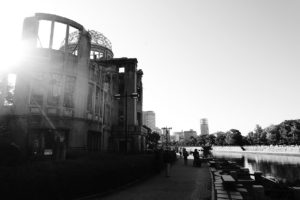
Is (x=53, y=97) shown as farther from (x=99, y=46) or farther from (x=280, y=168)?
(x=280, y=168)

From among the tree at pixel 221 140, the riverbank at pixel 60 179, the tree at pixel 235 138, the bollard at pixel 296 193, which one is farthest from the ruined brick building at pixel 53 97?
the tree at pixel 221 140

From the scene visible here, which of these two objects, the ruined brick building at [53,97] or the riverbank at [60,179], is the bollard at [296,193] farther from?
the ruined brick building at [53,97]

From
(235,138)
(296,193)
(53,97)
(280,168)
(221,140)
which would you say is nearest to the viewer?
(296,193)

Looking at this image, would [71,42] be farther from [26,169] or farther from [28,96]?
[26,169]

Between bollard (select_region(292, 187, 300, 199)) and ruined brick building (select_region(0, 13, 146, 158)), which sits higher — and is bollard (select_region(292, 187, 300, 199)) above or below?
below

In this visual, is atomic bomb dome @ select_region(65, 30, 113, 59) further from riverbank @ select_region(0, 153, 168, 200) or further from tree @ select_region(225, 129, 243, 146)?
tree @ select_region(225, 129, 243, 146)

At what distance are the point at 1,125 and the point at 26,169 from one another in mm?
18752

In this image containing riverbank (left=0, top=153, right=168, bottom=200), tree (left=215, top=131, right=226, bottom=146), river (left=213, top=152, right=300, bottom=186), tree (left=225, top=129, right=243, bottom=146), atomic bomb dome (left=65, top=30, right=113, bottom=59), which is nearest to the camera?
riverbank (left=0, top=153, right=168, bottom=200)

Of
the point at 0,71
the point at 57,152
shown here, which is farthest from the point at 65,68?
the point at 57,152

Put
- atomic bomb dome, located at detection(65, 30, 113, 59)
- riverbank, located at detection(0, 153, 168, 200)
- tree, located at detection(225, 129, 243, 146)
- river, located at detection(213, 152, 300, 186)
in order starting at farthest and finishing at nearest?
tree, located at detection(225, 129, 243, 146), atomic bomb dome, located at detection(65, 30, 113, 59), river, located at detection(213, 152, 300, 186), riverbank, located at detection(0, 153, 168, 200)

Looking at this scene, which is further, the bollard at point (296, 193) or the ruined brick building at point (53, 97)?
the ruined brick building at point (53, 97)

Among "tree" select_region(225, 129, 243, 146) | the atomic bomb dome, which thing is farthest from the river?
"tree" select_region(225, 129, 243, 146)

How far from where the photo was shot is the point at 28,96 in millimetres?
24781

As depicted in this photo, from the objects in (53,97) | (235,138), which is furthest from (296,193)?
Result: (235,138)
